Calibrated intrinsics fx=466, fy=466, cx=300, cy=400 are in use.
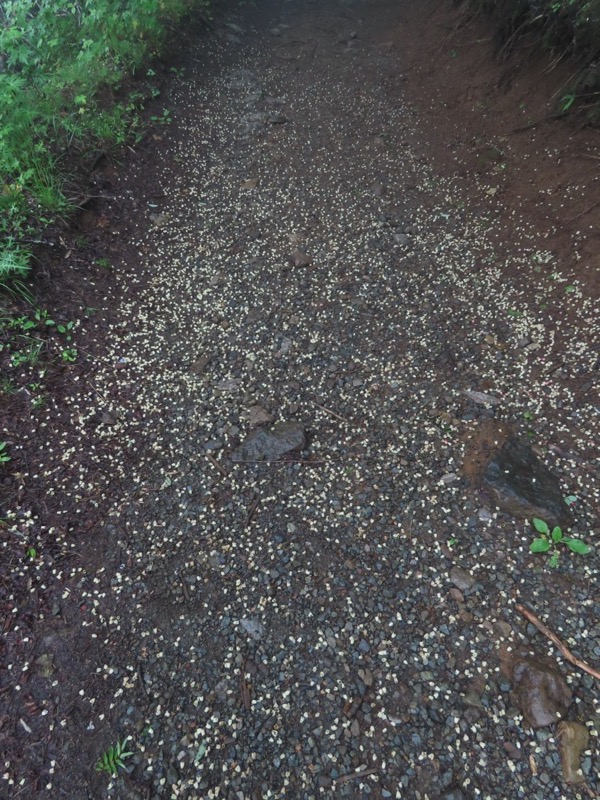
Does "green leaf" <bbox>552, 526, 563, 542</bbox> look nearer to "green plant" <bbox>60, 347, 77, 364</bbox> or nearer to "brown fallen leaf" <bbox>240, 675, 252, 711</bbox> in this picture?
"brown fallen leaf" <bbox>240, 675, 252, 711</bbox>

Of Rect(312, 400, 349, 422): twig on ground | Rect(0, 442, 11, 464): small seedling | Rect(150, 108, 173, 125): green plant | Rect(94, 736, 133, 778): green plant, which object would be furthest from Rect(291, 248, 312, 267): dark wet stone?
Rect(94, 736, 133, 778): green plant

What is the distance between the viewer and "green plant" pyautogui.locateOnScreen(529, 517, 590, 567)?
266 centimetres

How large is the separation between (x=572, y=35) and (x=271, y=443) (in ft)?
16.0

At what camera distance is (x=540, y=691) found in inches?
87.4

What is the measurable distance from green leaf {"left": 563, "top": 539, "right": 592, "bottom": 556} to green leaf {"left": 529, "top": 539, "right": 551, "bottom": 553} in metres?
0.11

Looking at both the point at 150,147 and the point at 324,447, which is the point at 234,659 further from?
the point at 150,147

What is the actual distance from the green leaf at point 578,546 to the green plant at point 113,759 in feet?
8.30

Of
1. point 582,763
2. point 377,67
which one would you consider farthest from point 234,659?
point 377,67

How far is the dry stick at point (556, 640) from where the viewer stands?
2.29 meters

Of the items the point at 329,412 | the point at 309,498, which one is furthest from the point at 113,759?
the point at 329,412

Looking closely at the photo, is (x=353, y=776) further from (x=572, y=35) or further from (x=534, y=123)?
(x=572, y=35)

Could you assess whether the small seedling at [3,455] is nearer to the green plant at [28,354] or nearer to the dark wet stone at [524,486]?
the green plant at [28,354]

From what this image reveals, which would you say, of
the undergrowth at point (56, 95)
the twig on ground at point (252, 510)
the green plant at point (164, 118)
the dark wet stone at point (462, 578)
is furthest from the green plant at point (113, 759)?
the green plant at point (164, 118)

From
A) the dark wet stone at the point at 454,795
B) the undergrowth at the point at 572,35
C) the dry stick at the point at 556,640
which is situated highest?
the undergrowth at the point at 572,35
